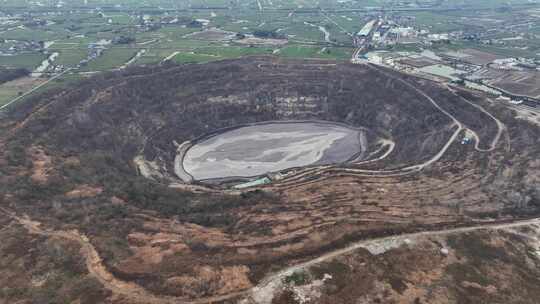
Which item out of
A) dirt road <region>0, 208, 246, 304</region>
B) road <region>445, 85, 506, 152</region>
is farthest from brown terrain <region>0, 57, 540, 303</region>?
road <region>445, 85, 506, 152</region>

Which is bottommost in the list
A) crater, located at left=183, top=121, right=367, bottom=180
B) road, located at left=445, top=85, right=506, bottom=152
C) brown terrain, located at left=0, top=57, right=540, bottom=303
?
crater, located at left=183, top=121, right=367, bottom=180

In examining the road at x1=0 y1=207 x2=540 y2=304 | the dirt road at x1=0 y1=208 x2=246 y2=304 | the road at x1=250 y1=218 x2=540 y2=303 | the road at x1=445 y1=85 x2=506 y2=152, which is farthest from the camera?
the road at x1=445 y1=85 x2=506 y2=152

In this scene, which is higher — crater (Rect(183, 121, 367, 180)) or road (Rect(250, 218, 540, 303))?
road (Rect(250, 218, 540, 303))

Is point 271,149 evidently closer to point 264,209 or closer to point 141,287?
point 264,209

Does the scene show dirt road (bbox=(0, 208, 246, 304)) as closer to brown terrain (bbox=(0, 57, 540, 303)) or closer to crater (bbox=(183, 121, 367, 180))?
brown terrain (bbox=(0, 57, 540, 303))

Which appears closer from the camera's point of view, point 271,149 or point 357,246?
point 357,246

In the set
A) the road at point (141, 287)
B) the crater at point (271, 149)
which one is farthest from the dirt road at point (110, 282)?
the crater at point (271, 149)

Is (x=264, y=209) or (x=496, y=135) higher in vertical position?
(x=496, y=135)

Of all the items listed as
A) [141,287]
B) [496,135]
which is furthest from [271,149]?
[141,287]

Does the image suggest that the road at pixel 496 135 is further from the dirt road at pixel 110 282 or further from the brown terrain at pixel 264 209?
the dirt road at pixel 110 282

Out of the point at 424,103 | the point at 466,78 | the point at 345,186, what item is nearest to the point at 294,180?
the point at 345,186
